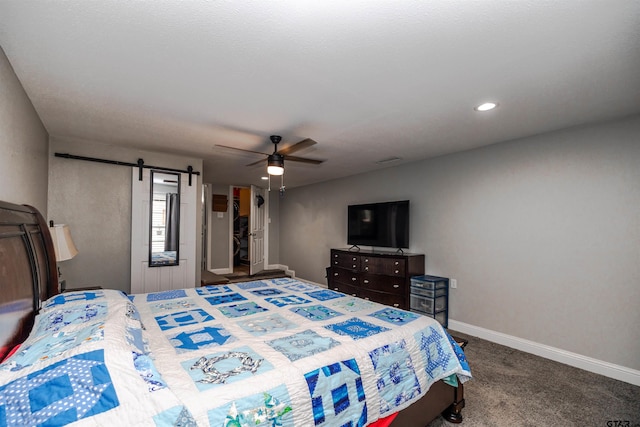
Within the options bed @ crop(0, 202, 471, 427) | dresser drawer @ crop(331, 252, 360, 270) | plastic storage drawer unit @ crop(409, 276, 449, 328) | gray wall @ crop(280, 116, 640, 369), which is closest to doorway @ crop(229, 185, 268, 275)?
dresser drawer @ crop(331, 252, 360, 270)

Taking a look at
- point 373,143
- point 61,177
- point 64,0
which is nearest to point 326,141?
point 373,143

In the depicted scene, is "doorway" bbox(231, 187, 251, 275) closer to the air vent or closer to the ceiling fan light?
the air vent

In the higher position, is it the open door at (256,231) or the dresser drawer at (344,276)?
the open door at (256,231)

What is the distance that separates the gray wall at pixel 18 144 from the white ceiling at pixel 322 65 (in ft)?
0.34

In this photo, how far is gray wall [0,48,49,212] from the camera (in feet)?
5.97

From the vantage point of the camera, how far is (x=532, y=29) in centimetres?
153

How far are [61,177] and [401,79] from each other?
3843 millimetres

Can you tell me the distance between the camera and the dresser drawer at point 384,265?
4191 mm

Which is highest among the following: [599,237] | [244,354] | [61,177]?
[61,177]

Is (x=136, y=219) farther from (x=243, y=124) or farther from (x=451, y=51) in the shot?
(x=451, y=51)

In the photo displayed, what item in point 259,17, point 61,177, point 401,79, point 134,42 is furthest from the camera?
point 61,177

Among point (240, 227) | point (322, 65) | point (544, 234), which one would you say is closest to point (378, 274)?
point (544, 234)

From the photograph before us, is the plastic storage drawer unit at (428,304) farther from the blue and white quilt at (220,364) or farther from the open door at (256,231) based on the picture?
the open door at (256,231)

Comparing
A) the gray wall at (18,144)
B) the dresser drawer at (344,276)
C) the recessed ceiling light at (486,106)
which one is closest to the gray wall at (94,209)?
the gray wall at (18,144)
